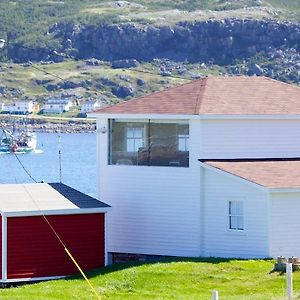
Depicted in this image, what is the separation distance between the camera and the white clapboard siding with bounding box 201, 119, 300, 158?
38500 millimetres

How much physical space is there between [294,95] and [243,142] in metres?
2.90

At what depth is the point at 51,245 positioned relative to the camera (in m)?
36.5

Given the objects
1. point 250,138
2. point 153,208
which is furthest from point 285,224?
point 153,208

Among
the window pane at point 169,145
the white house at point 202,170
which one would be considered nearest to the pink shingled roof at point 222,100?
the white house at point 202,170

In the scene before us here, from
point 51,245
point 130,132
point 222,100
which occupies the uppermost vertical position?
point 222,100

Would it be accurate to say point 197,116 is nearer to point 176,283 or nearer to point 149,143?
point 149,143

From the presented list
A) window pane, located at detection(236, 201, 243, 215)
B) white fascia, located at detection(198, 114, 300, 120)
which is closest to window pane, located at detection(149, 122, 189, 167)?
white fascia, located at detection(198, 114, 300, 120)

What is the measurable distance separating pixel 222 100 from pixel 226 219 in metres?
4.26

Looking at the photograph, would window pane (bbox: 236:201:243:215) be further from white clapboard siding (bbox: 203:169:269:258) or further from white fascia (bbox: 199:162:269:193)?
white fascia (bbox: 199:162:269:193)

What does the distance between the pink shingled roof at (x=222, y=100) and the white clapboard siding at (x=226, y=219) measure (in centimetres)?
227

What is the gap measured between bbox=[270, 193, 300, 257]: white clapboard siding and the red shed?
502 centimetres

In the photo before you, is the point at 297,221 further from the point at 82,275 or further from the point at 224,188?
the point at 82,275

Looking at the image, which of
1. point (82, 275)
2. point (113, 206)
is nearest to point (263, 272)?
point (82, 275)

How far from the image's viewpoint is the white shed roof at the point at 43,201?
119 ft
